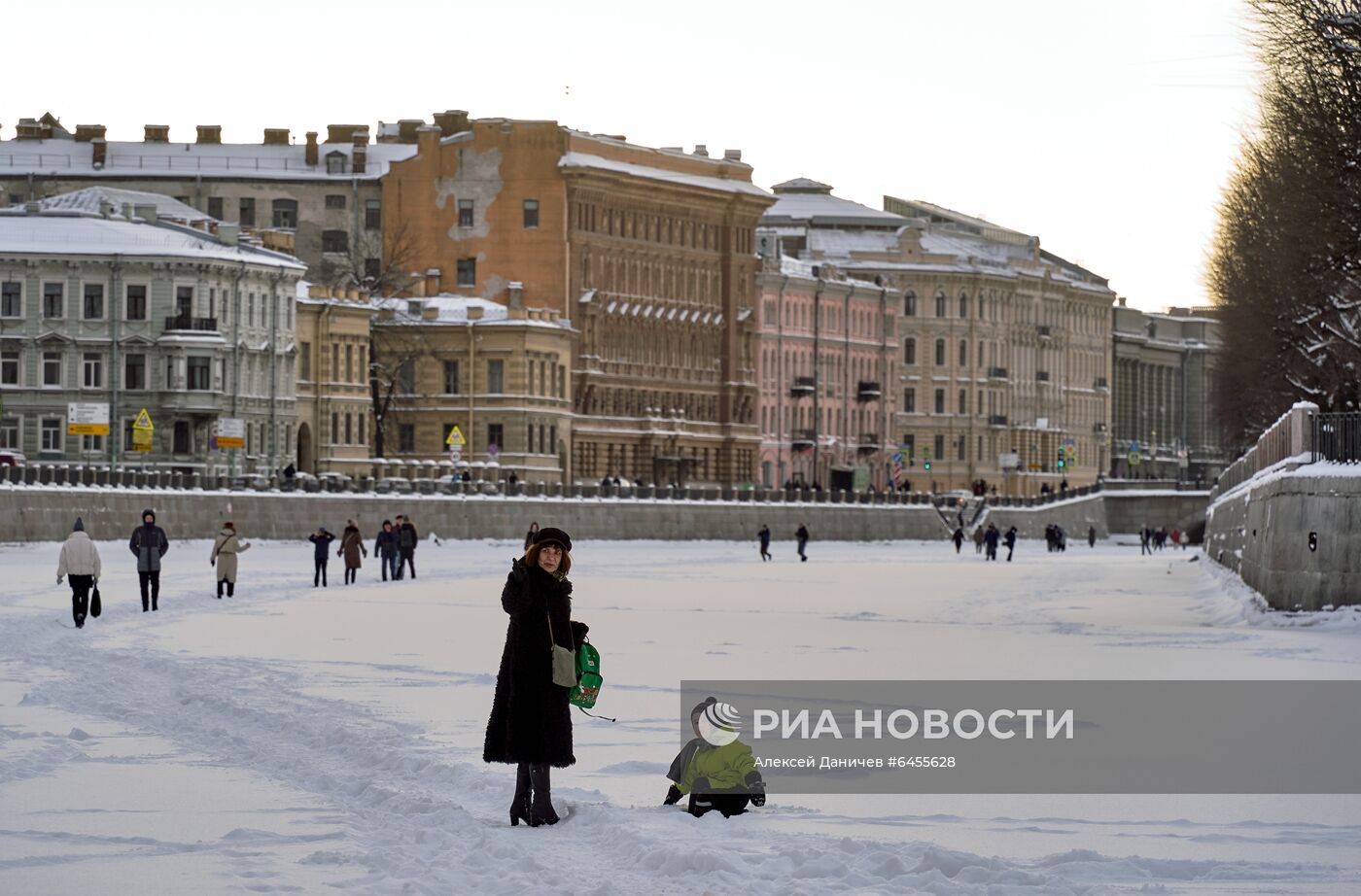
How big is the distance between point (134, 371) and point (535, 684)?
9107cm

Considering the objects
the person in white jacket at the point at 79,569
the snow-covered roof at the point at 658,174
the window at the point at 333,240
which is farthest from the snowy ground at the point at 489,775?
the window at the point at 333,240

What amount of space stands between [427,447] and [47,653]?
95.4 metres

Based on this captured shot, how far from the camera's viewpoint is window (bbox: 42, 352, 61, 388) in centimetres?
10612

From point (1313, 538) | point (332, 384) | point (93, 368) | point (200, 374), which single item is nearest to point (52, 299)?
point (93, 368)

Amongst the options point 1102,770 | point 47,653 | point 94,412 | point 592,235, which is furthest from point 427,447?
point 1102,770

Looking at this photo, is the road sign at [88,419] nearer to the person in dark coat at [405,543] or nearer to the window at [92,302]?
Answer: the window at [92,302]

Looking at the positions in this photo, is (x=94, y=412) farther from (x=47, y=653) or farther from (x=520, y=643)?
(x=520, y=643)

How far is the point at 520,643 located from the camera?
18266 mm

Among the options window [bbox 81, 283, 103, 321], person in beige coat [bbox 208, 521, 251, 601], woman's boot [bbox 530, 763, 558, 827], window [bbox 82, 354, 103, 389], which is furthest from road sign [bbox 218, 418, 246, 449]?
woman's boot [bbox 530, 763, 558, 827]

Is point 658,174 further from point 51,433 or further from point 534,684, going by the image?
point 534,684

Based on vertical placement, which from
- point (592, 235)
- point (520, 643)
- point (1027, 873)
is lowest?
point (1027, 873)

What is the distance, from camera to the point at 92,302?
107125 mm

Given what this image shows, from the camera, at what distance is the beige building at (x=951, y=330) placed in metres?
182

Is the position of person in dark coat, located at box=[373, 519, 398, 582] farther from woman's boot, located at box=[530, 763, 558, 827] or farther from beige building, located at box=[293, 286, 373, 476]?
beige building, located at box=[293, 286, 373, 476]
